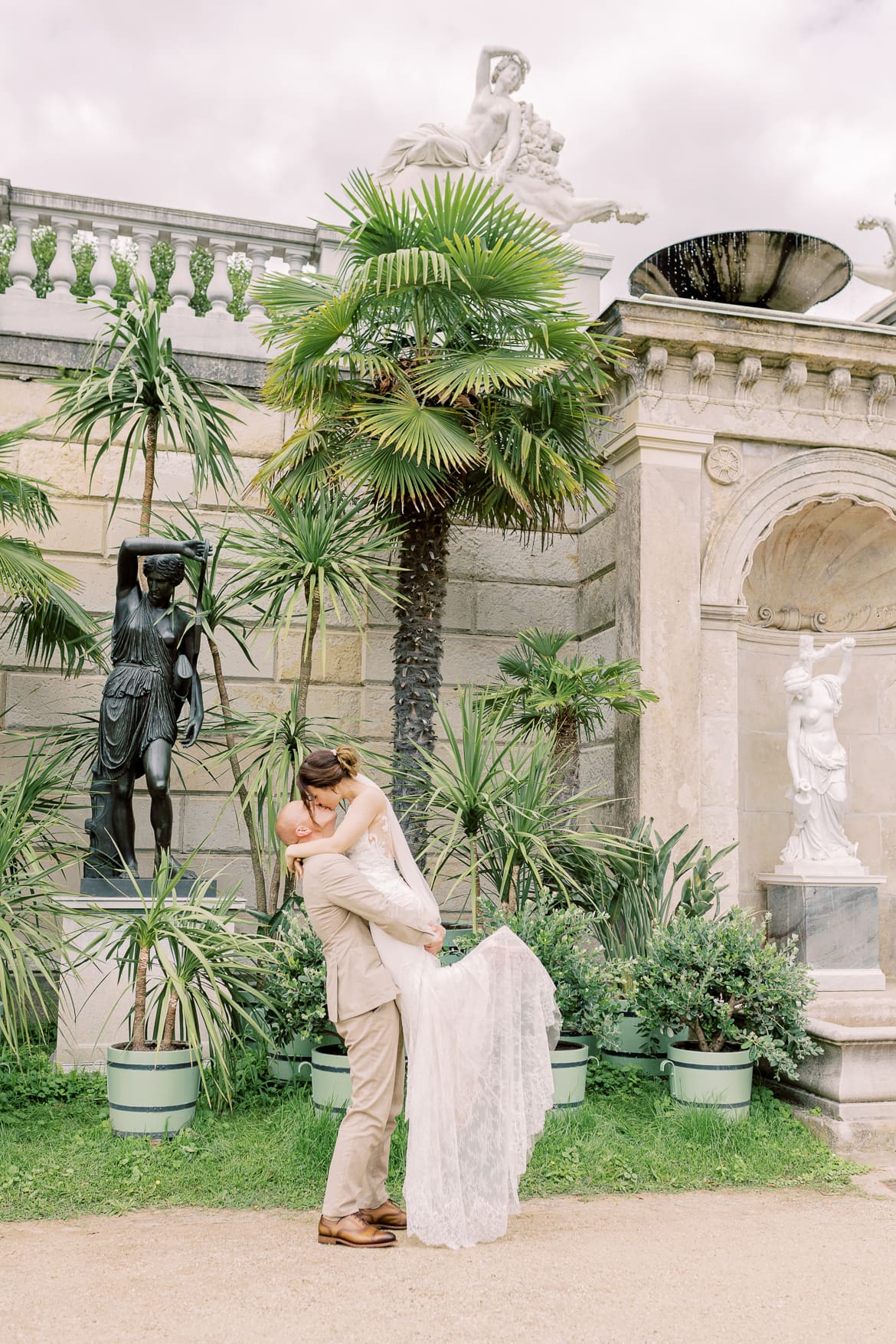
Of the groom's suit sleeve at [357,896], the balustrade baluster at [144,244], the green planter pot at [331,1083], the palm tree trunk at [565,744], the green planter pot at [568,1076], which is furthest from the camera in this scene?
the balustrade baluster at [144,244]

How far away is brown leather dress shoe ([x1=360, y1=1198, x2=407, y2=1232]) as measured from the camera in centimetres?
392

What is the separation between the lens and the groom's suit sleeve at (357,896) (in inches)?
152

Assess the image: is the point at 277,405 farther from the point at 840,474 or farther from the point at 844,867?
the point at 844,867

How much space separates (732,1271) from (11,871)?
12.5ft

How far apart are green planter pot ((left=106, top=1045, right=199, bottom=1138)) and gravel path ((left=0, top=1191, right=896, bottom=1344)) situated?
1.92 feet

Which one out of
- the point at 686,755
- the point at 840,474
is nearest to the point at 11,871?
the point at 686,755

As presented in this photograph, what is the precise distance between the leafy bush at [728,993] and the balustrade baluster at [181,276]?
587 cm

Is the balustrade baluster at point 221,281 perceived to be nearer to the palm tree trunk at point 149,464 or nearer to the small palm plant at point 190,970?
the palm tree trunk at point 149,464

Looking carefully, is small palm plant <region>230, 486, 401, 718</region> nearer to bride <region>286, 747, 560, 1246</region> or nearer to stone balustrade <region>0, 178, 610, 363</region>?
stone balustrade <region>0, 178, 610, 363</region>

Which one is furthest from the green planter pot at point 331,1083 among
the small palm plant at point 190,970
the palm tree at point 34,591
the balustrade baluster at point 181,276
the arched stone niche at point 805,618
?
the balustrade baluster at point 181,276

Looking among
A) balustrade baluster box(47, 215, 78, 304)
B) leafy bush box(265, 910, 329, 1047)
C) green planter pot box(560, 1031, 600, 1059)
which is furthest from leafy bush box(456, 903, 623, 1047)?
balustrade baluster box(47, 215, 78, 304)

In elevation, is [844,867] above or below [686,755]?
below

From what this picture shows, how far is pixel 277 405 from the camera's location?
736 centimetres

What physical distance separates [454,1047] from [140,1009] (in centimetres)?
173
